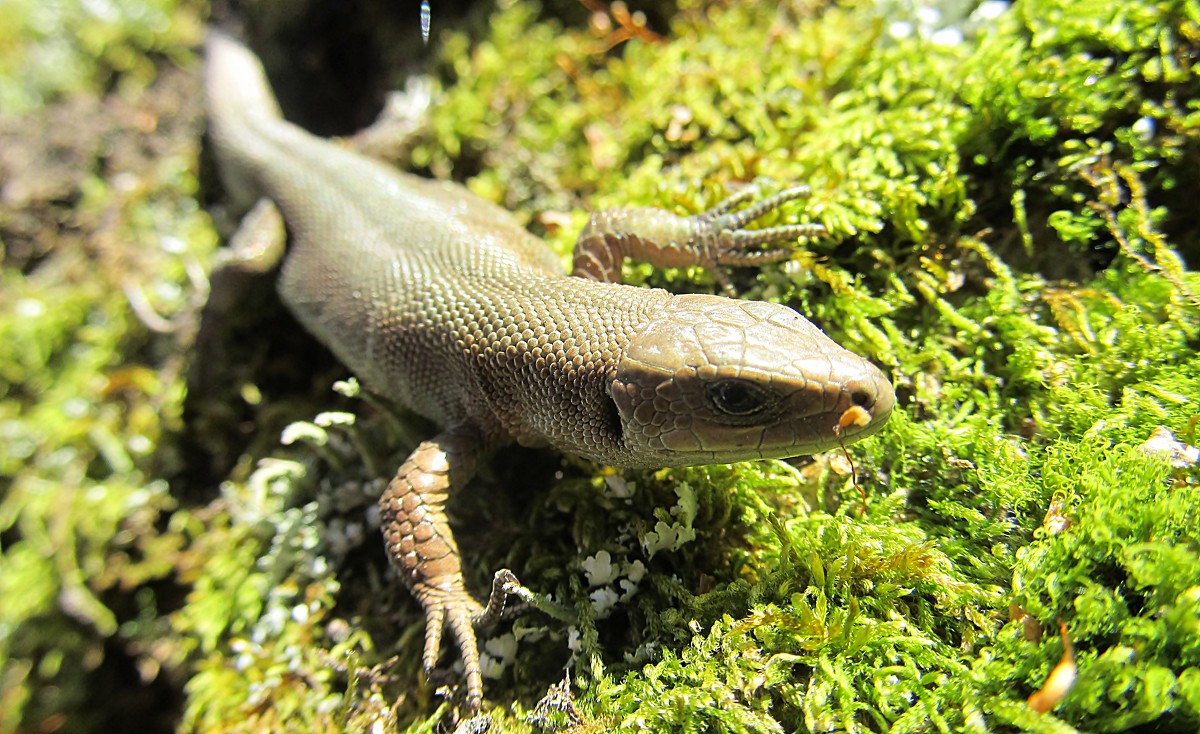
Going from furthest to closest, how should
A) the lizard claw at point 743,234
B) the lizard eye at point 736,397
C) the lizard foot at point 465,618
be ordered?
the lizard claw at point 743,234
the lizard foot at point 465,618
the lizard eye at point 736,397

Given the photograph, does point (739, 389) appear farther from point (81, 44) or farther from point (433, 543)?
point (81, 44)

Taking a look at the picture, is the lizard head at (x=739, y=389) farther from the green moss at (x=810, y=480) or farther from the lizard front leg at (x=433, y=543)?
the lizard front leg at (x=433, y=543)

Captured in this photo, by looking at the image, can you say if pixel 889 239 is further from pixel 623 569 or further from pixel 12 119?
pixel 12 119

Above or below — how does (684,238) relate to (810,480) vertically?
above

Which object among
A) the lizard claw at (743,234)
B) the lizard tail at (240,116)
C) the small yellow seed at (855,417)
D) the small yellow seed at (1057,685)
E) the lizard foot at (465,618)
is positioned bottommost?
the lizard foot at (465,618)

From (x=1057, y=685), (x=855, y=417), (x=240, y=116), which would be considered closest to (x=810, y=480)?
(x=855, y=417)

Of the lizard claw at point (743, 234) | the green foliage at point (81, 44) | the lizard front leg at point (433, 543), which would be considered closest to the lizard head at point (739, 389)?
the lizard claw at point (743, 234)

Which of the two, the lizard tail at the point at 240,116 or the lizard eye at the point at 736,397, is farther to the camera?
the lizard tail at the point at 240,116

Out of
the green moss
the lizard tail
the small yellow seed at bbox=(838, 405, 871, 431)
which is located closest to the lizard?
the small yellow seed at bbox=(838, 405, 871, 431)
